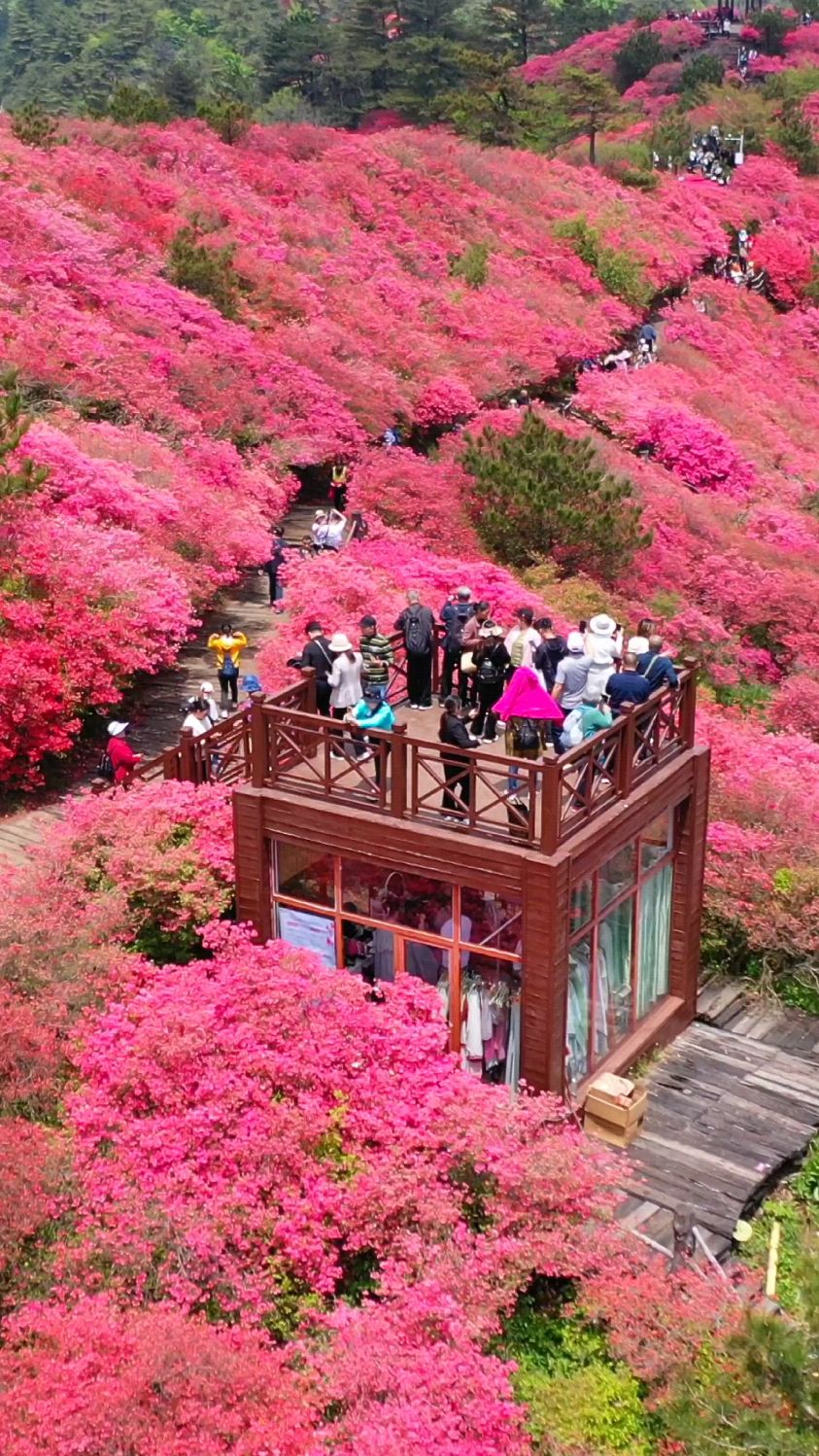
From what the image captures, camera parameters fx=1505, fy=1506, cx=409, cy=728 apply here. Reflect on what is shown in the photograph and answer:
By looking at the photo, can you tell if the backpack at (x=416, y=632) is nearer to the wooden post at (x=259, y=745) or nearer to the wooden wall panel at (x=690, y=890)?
the wooden post at (x=259, y=745)

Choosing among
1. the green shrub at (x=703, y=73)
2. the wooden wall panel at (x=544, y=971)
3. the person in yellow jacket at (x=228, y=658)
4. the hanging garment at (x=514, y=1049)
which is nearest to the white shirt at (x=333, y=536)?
the person in yellow jacket at (x=228, y=658)

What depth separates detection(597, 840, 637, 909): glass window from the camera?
49.7ft

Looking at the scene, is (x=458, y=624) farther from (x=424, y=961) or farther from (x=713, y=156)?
(x=713, y=156)

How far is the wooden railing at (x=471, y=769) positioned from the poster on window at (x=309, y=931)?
1.31m

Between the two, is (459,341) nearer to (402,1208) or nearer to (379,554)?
(379,554)

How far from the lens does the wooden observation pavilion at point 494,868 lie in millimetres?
13938

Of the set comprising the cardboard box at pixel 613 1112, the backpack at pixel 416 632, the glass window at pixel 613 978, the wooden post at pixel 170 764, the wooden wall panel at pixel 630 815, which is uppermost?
the backpack at pixel 416 632

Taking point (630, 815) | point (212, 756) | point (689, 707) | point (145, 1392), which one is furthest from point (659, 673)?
point (145, 1392)

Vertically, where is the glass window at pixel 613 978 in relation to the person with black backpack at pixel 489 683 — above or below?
below

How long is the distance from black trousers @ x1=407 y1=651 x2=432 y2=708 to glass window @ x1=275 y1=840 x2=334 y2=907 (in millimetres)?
2914

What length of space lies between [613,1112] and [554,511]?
1434cm

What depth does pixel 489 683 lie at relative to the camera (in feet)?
53.3

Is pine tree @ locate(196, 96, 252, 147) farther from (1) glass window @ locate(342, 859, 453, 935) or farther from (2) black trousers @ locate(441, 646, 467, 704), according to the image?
(1) glass window @ locate(342, 859, 453, 935)

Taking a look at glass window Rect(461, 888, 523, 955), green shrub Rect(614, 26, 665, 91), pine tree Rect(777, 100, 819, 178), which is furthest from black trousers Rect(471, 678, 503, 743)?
green shrub Rect(614, 26, 665, 91)
